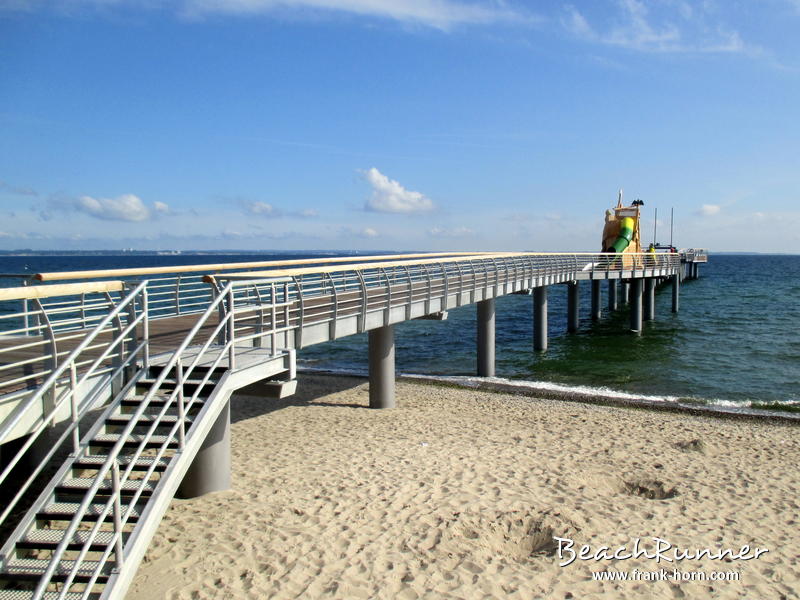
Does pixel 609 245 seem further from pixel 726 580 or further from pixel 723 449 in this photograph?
pixel 726 580

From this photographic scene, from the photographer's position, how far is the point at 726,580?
586 cm

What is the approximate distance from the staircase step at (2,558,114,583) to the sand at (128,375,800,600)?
1.25 m

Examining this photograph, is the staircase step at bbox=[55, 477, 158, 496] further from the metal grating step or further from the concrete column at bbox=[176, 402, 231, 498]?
the concrete column at bbox=[176, 402, 231, 498]

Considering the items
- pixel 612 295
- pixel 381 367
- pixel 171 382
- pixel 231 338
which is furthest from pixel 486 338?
pixel 612 295

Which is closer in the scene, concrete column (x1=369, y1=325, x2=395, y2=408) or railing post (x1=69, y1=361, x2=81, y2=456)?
railing post (x1=69, y1=361, x2=81, y2=456)

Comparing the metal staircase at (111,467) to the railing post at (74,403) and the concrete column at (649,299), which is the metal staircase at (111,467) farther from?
the concrete column at (649,299)

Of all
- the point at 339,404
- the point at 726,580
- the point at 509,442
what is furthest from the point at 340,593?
the point at 339,404

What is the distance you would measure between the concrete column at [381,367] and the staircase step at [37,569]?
826 cm

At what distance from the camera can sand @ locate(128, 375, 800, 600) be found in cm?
573

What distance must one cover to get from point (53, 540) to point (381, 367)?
27.9 feet

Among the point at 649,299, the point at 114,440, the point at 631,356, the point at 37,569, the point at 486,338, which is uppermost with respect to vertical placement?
the point at 114,440

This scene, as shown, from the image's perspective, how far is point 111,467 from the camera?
503cm

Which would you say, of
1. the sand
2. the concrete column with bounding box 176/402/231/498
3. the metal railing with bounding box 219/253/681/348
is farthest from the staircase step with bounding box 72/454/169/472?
the concrete column with bounding box 176/402/231/498

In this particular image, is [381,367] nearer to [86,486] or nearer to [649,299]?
[86,486]
